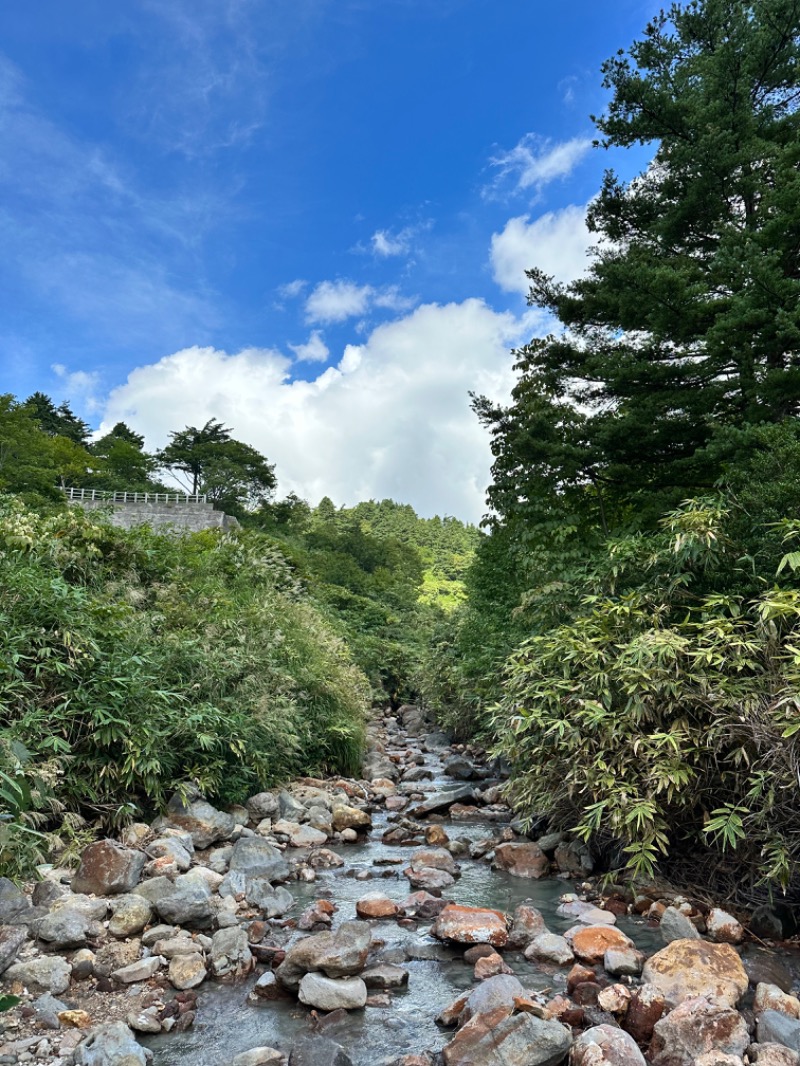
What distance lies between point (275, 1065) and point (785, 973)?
10.5 feet

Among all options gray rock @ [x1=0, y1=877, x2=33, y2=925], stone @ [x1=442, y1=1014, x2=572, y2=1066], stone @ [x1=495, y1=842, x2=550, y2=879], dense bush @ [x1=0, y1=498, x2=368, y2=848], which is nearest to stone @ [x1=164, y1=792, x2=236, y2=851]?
dense bush @ [x1=0, y1=498, x2=368, y2=848]

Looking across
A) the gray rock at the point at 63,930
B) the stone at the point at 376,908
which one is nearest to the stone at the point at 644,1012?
the stone at the point at 376,908

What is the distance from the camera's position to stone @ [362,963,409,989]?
4.27 metres

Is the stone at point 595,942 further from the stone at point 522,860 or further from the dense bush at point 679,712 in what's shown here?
the stone at point 522,860

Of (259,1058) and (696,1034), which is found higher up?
(696,1034)

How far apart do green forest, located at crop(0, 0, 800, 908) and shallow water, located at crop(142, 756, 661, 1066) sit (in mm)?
916

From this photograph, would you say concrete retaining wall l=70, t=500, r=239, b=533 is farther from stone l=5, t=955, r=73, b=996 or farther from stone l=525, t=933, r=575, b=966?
stone l=525, t=933, r=575, b=966

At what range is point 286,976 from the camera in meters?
4.13

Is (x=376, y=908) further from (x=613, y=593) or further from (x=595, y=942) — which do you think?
(x=613, y=593)

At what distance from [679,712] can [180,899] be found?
161 inches

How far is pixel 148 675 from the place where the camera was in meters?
6.97

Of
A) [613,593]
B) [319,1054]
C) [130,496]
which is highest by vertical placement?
[130,496]

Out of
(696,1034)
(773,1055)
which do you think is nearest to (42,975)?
(696,1034)

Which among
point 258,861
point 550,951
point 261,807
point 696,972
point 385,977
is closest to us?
point 696,972
